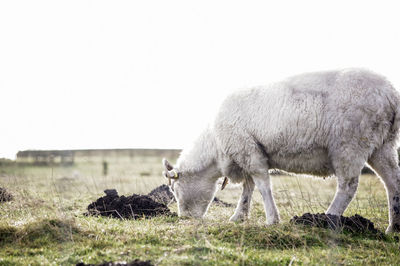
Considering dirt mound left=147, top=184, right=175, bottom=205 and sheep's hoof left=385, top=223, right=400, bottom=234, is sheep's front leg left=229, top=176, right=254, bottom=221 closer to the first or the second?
dirt mound left=147, top=184, right=175, bottom=205

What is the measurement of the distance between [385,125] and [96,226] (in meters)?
4.79

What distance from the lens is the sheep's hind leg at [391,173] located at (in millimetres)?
6484

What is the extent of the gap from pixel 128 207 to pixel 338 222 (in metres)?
3.94

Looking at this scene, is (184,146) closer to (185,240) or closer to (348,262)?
(185,240)

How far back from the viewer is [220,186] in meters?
8.40

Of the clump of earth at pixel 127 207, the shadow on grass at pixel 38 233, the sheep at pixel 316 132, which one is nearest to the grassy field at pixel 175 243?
the shadow on grass at pixel 38 233

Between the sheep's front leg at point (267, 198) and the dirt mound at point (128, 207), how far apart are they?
196 cm

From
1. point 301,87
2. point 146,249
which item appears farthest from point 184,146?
point 146,249

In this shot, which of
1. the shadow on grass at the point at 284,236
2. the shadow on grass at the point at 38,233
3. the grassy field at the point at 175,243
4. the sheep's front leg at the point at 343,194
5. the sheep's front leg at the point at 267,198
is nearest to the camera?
the grassy field at the point at 175,243

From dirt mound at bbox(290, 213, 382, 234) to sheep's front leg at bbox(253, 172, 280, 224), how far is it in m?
0.48

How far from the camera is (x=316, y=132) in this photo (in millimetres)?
6289

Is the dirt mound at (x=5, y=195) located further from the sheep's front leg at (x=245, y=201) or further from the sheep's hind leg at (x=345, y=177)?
the sheep's hind leg at (x=345, y=177)

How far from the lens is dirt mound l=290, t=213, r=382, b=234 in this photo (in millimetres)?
6047

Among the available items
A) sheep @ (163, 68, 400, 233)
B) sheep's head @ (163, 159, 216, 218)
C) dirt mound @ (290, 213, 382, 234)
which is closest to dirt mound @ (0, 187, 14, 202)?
sheep's head @ (163, 159, 216, 218)
